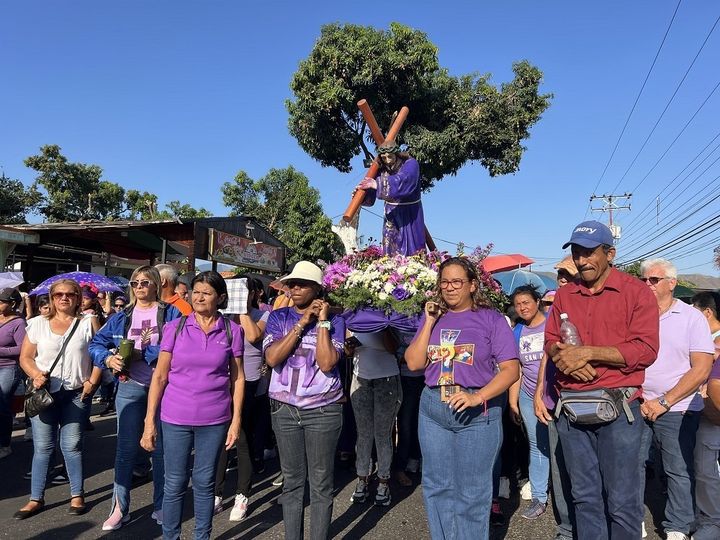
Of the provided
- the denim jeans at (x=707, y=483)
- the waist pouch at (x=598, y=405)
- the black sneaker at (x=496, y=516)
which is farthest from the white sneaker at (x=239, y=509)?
the denim jeans at (x=707, y=483)

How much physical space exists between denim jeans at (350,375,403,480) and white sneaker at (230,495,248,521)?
1.09m

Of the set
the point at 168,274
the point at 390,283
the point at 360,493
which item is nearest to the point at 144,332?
the point at 168,274

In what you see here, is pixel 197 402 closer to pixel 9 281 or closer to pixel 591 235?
pixel 591 235

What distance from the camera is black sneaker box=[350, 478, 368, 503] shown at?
4684 millimetres

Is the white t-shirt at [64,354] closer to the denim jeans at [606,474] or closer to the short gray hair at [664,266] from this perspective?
the denim jeans at [606,474]

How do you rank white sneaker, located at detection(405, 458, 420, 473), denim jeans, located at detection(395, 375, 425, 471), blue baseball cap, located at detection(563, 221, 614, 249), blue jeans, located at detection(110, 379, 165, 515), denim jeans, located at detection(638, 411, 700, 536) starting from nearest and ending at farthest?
blue baseball cap, located at detection(563, 221, 614, 249), denim jeans, located at detection(638, 411, 700, 536), blue jeans, located at detection(110, 379, 165, 515), denim jeans, located at detection(395, 375, 425, 471), white sneaker, located at detection(405, 458, 420, 473)

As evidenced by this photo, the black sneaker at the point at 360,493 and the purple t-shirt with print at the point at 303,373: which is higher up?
the purple t-shirt with print at the point at 303,373

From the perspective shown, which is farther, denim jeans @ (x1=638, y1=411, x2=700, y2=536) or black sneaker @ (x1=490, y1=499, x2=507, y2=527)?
black sneaker @ (x1=490, y1=499, x2=507, y2=527)

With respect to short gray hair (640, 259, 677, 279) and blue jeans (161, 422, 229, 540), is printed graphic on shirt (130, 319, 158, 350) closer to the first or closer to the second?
blue jeans (161, 422, 229, 540)

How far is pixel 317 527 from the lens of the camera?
10.6ft

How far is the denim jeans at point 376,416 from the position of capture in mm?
4656

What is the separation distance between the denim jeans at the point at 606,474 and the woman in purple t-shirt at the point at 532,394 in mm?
1417

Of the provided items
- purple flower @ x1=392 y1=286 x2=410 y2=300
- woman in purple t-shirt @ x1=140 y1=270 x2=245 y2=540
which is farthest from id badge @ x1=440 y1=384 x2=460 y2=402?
woman in purple t-shirt @ x1=140 y1=270 x2=245 y2=540

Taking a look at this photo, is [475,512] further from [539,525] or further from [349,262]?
[349,262]
